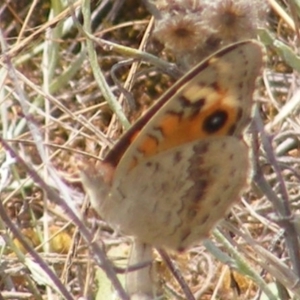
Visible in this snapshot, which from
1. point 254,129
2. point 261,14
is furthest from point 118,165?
point 261,14

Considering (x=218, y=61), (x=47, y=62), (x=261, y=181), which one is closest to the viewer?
(x=218, y=61)

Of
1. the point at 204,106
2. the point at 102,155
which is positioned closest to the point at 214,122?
the point at 204,106

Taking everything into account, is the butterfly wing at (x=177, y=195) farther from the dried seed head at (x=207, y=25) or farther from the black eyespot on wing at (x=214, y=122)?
the dried seed head at (x=207, y=25)

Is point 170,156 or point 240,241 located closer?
point 170,156

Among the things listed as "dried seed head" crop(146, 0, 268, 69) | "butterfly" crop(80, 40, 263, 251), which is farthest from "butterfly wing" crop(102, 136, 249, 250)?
"dried seed head" crop(146, 0, 268, 69)

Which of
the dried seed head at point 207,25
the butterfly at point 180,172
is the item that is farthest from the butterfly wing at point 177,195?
the dried seed head at point 207,25

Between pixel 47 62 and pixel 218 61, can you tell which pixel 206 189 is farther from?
pixel 47 62
